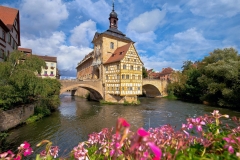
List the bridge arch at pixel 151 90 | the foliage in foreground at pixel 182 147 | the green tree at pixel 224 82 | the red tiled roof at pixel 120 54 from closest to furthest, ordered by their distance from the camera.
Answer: the foliage in foreground at pixel 182 147 → the green tree at pixel 224 82 → the red tiled roof at pixel 120 54 → the bridge arch at pixel 151 90

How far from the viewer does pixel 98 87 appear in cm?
2684

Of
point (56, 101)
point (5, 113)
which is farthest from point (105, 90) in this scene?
point (5, 113)

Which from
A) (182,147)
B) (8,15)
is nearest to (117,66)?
(8,15)

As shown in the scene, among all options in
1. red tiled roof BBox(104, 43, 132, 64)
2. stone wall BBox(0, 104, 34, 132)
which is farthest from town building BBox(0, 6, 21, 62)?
red tiled roof BBox(104, 43, 132, 64)

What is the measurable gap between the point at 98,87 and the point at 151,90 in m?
19.5

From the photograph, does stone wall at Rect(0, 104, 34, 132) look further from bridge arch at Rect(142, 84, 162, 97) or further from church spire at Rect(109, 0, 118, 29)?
bridge arch at Rect(142, 84, 162, 97)

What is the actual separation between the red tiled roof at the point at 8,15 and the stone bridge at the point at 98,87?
31.7ft

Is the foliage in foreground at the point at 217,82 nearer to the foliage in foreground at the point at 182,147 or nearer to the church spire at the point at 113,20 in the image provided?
the church spire at the point at 113,20

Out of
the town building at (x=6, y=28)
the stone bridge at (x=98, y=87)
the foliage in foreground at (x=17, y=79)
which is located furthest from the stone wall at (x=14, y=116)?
the stone bridge at (x=98, y=87)

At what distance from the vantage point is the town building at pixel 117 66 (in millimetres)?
24219

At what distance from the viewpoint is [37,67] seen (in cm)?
1132

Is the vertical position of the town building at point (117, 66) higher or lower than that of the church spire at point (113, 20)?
lower

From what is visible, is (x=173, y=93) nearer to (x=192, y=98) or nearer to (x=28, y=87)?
(x=192, y=98)

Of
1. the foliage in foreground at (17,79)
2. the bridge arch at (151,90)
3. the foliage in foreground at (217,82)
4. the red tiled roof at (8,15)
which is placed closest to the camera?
the foliage in foreground at (17,79)
